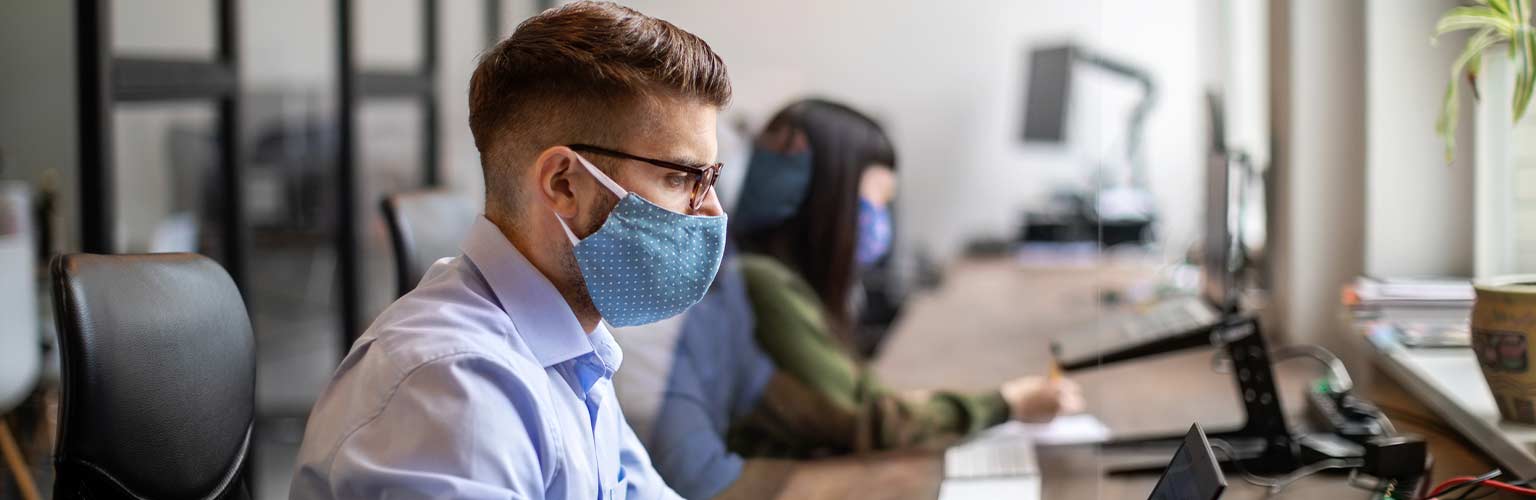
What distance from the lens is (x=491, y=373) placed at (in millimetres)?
826

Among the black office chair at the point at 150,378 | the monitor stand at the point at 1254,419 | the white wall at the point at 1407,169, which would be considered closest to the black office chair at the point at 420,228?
the black office chair at the point at 150,378

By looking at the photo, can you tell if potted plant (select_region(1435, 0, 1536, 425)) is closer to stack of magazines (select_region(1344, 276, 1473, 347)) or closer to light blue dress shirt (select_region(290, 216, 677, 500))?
stack of magazines (select_region(1344, 276, 1473, 347))

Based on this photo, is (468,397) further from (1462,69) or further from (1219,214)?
(1219,214)

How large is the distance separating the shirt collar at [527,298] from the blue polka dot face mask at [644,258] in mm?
33

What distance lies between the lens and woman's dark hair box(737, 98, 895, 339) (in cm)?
183

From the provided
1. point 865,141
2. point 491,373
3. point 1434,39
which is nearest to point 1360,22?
point 1434,39

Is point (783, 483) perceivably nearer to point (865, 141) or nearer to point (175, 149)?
point (865, 141)

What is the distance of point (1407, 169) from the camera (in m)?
2.19

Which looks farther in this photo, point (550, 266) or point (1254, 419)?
point (1254, 419)

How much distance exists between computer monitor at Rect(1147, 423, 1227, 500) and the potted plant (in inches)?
21.0

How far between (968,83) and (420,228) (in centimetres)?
162

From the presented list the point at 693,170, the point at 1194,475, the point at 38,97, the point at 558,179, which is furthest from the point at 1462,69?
the point at 38,97

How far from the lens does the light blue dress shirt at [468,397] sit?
0.78 m

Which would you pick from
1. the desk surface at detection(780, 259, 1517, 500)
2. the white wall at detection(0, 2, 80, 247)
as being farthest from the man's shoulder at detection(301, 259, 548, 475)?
the white wall at detection(0, 2, 80, 247)
